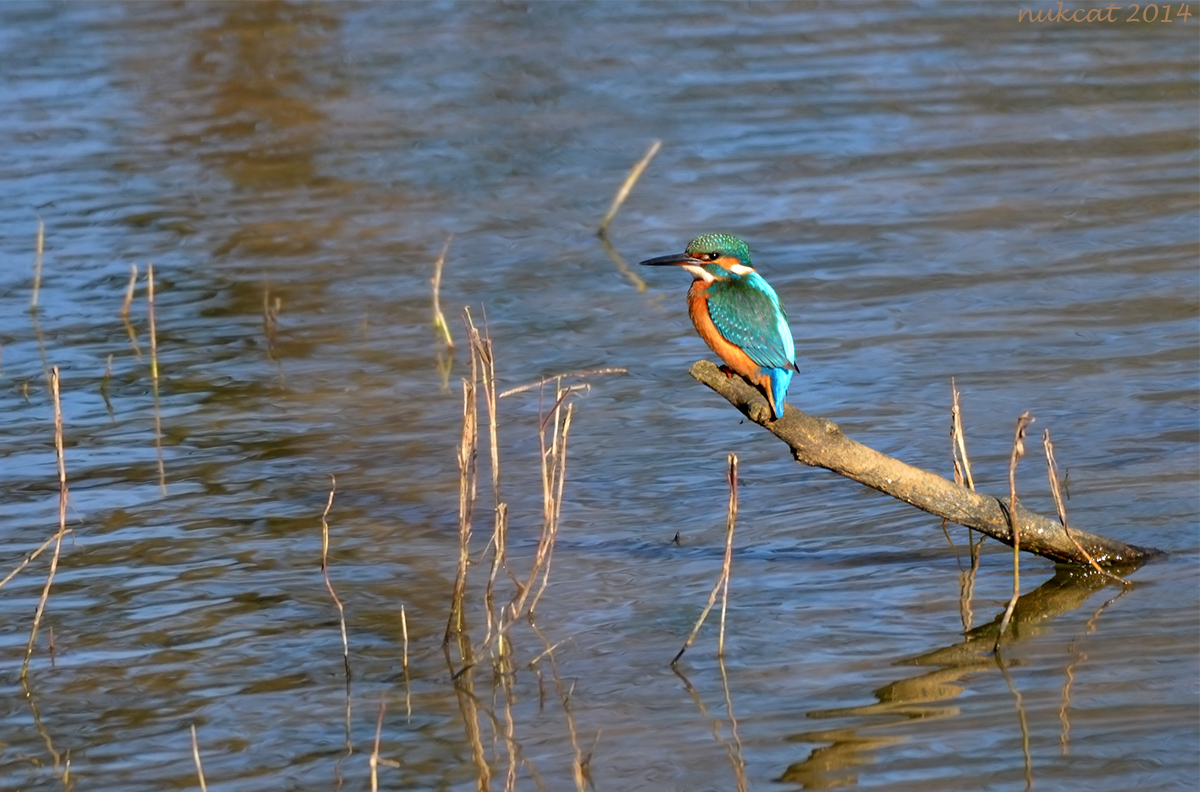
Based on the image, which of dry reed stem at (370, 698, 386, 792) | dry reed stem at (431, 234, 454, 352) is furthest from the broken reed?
dry reed stem at (431, 234, 454, 352)

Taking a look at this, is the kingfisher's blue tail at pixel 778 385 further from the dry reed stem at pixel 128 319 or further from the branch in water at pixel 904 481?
the dry reed stem at pixel 128 319

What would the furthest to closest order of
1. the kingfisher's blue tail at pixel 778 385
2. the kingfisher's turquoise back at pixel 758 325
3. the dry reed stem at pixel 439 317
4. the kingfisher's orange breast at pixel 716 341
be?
1. the dry reed stem at pixel 439 317
2. the kingfisher's orange breast at pixel 716 341
3. the kingfisher's turquoise back at pixel 758 325
4. the kingfisher's blue tail at pixel 778 385

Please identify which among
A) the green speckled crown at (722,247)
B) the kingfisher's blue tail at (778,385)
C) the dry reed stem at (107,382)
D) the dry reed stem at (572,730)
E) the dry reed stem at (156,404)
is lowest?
the dry reed stem at (107,382)

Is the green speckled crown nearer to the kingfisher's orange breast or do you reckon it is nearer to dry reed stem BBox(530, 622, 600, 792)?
the kingfisher's orange breast

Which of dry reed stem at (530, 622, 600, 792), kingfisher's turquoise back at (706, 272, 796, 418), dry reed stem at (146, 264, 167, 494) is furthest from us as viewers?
dry reed stem at (146, 264, 167, 494)

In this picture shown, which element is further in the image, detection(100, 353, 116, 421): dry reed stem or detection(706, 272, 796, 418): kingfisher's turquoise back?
detection(100, 353, 116, 421): dry reed stem

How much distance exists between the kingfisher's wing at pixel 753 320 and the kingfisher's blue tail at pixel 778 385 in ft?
0.06

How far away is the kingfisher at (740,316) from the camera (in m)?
4.74

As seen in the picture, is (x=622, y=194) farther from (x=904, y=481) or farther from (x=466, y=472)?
(x=904, y=481)

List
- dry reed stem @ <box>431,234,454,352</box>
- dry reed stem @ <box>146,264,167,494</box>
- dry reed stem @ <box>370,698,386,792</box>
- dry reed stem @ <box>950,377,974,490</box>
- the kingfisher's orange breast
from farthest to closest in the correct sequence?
1. dry reed stem @ <box>431,234,454,352</box>
2. dry reed stem @ <box>146,264,167,494</box>
3. dry reed stem @ <box>950,377,974,490</box>
4. the kingfisher's orange breast
5. dry reed stem @ <box>370,698,386,792</box>

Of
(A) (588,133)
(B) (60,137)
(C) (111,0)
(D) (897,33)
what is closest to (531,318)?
(A) (588,133)

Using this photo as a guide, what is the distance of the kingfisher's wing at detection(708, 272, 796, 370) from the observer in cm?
475

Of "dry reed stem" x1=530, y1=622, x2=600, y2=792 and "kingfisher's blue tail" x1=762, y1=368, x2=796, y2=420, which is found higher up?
"kingfisher's blue tail" x1=762, y1=368, x2=796, y2=420

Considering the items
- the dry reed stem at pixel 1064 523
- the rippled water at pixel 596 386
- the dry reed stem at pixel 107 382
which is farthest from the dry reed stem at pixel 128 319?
the dry reed stem at pixel 1064 523
